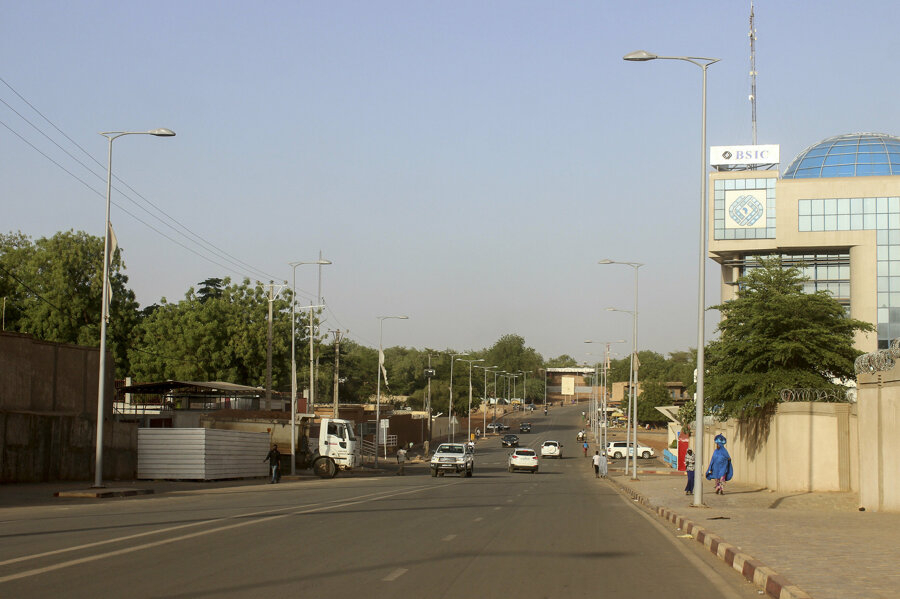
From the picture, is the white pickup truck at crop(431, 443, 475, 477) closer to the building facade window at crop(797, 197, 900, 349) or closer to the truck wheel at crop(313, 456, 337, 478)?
the truck wheel at crop(313, 456, 337, 478)

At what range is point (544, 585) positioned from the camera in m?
10.5

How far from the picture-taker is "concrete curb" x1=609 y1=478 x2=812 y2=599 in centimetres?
977

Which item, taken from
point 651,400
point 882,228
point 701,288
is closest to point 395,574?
point 701,288

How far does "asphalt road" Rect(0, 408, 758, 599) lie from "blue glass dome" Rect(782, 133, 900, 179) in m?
64.7

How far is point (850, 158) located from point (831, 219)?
19.6ft

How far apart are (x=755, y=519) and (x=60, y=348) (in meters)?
26.3

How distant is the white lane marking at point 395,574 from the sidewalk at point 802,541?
421cm

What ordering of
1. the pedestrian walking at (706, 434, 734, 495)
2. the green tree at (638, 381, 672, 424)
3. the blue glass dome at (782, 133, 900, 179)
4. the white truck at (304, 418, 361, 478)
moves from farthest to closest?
the green tree at (638, 381, 672, 424)
the blue glass dome at (782, 133, 900, 179)
the white truck at (304, 418, 361, 478)
the pedestrian walking at (706, 434, 734, 495)

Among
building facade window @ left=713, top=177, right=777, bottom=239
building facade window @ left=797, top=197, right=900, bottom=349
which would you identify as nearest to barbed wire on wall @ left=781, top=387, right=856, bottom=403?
building facade window @ left=797, top=197, right=900, bottom=349

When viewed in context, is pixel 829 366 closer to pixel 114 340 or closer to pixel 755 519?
pixel 755 519

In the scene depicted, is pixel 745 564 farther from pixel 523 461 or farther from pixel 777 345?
pixel 523 461

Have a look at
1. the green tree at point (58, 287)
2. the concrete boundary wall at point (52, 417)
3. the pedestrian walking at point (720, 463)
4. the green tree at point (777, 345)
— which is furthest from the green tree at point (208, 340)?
the pedestrian walking at point (720, 463)

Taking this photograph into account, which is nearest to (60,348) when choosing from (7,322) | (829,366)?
(829,366)

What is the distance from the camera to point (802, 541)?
14742 mm
